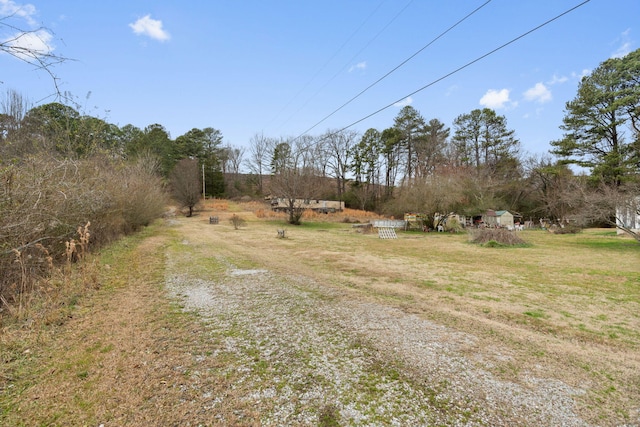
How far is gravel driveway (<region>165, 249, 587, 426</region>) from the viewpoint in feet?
7.29

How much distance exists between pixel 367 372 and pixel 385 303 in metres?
2.24

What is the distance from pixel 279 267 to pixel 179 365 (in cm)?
516

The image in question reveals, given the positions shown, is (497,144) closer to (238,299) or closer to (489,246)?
(489,246)

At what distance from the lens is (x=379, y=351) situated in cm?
321

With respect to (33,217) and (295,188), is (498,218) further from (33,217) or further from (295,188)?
(33,217)

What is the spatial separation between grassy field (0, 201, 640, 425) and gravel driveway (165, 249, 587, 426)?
208 mm

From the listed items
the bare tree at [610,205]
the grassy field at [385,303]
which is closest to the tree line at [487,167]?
the bare tree at [610,205]

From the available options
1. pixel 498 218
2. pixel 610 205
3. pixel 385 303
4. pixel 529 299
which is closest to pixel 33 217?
pixel 385 303

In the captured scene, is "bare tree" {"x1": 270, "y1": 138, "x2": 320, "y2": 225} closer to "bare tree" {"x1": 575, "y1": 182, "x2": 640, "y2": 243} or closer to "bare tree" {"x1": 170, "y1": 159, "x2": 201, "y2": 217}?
"bare tree" {"x1": 170, "y1": 159, "x2": 201, "y2": 217}

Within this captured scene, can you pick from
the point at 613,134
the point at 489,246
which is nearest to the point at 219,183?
the point at 489,246

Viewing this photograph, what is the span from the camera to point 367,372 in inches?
110

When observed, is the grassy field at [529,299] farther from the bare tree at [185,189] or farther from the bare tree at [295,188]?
the bare tree at [185,189]

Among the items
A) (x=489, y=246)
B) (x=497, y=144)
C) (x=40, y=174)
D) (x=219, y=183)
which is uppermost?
(x=497, y=144)

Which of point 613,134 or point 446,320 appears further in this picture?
point 613,134
